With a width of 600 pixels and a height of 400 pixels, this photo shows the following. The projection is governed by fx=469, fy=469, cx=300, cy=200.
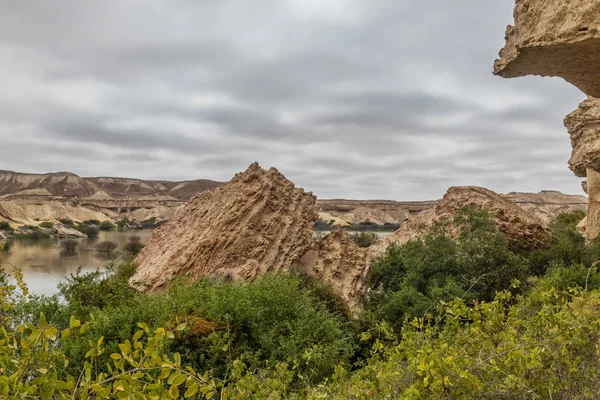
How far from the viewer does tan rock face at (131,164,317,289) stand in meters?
13.9

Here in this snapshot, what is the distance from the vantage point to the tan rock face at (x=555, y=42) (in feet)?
24.0

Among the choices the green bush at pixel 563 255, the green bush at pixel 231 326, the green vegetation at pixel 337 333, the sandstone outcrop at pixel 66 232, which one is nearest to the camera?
the green vegetation at pixel 337 333

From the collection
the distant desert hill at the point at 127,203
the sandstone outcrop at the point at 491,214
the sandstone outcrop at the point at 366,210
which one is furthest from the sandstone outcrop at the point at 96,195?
the sandstone outcrop at the point at 491,214

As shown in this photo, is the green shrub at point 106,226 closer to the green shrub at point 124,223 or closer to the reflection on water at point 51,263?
the green shrub at point 124,223

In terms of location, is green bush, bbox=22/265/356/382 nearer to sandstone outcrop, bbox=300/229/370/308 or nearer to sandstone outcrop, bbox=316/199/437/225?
sandstone outcrop, bbox=300/229/370/308

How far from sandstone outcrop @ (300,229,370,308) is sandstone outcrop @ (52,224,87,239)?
171 ft

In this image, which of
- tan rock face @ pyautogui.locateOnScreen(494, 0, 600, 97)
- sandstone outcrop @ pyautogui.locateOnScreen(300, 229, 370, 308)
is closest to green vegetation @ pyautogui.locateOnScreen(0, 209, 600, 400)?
sandstone outcrop @ pyautogui.locateOnScreen(300, 229, 370, 308)

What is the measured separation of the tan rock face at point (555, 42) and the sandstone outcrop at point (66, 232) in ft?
197

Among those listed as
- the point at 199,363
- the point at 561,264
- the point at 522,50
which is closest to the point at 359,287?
the point at 561,264

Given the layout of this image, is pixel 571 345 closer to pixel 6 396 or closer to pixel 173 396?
pixel 173 396

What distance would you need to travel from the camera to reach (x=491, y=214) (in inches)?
624

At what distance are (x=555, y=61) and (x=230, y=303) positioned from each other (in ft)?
24.5

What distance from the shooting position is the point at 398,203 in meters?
85.9

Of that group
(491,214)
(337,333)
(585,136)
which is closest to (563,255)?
(491,214)
